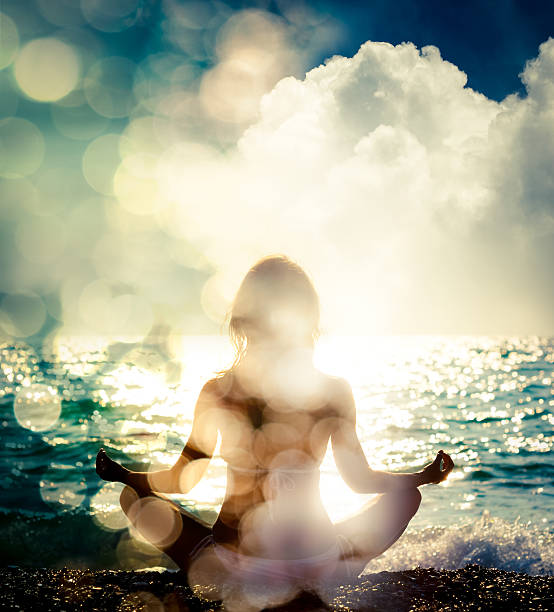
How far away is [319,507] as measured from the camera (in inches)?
117

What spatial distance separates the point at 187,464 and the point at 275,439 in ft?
2.16

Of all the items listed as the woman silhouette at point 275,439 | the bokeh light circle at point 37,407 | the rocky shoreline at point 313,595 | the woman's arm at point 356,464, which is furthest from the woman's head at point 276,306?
the bokeh light circle at point 37,407

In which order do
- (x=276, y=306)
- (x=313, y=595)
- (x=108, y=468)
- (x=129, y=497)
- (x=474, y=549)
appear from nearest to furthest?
(x=276, y=306) → (x=313, y=595) → (x=108, y=468) → (x=129, y=497) → (x=474, y=549)

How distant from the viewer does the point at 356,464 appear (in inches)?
119

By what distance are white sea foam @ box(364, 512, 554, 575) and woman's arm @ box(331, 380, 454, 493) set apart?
303 cm

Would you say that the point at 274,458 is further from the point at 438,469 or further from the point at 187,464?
the point at 438,469

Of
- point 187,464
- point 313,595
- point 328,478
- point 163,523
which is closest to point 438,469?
point 313,595

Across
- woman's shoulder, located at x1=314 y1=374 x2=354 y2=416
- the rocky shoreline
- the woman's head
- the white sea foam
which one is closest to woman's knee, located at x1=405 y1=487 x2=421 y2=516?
the rocky shoreline

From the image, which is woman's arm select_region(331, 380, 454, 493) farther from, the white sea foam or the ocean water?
the white sea foam

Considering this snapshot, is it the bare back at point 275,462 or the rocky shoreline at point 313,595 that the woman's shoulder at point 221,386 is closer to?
the bare back at point 275,462

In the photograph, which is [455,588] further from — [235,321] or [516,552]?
[516,552]

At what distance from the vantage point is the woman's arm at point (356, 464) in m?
2.87

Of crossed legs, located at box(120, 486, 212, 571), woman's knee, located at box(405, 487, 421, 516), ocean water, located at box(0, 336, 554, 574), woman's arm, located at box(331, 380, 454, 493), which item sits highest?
woman's arm, located at box(331, 380, 454, 493)

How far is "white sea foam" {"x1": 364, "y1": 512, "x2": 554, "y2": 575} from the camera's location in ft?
18.9
